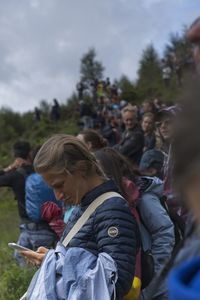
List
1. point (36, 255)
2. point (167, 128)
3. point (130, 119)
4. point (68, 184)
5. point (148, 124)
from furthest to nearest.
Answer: point (148, 124)
point (130, 119)
point (36, 255)
point (68, 184)
point (167, 128)

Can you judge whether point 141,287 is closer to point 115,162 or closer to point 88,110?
point 115,162

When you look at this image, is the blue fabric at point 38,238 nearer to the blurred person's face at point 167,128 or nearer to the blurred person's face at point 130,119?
the blurred person's face at point 167,128

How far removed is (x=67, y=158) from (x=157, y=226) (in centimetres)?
86

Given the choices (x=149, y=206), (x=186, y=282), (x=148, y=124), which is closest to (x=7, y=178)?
(x=148, y=124)

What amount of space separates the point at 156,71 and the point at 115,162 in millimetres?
44356

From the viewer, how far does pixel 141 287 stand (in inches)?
123

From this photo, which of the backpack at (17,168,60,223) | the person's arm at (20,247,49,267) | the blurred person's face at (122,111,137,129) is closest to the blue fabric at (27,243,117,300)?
the person's arm at (20,247,49,267)

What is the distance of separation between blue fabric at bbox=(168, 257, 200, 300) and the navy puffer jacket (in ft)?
5.22

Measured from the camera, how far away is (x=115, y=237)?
106 inches

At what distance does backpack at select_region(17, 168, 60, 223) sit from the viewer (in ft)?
18.5

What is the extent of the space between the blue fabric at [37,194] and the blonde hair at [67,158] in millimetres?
2638

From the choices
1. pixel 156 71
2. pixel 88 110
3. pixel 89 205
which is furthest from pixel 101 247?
pixel 156 71

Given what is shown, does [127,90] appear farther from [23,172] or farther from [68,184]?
[68,184]

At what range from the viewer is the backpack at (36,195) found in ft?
18.5
